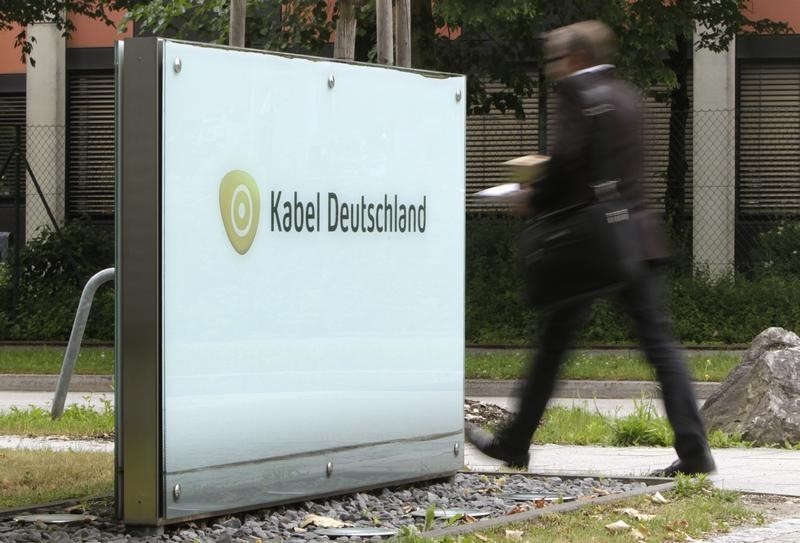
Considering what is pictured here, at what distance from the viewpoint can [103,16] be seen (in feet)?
72.8

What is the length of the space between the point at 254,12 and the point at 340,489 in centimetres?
1303

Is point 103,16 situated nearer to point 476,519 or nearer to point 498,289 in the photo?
point 498,289

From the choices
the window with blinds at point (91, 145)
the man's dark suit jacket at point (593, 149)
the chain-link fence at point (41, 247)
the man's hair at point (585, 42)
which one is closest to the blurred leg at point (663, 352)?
the man's dark suit jacket at point (593, 149)

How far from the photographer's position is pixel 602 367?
52.0 ft

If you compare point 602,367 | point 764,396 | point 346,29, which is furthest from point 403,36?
point 602,367

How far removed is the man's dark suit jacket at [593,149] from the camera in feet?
18.6

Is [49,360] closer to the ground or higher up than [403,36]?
closer to the ground

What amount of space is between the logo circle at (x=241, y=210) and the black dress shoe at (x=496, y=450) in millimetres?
1203

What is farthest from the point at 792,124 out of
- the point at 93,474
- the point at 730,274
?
the point at 93,474

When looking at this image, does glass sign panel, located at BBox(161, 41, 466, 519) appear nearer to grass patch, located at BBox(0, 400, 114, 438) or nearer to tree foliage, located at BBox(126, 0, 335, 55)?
grass patch, located at BBox(0, 400, 114, 438)

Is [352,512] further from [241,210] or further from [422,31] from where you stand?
[422,31]

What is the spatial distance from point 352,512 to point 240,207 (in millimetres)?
1419

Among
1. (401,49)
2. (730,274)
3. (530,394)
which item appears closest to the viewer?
(530,394)

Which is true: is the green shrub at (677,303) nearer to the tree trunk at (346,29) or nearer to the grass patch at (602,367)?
the grass patch at (602,367)
